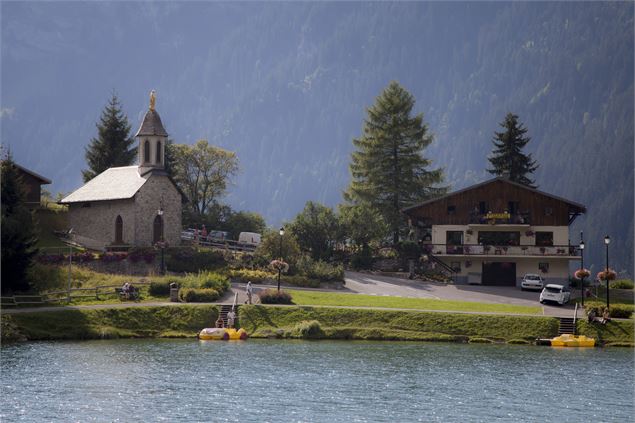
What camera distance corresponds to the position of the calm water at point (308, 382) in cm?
3950

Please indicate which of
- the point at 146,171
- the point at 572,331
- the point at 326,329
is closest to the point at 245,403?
the point at 326,329

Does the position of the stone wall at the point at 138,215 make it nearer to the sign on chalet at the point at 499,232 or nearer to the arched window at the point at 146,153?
the arched window at the point at 146,153

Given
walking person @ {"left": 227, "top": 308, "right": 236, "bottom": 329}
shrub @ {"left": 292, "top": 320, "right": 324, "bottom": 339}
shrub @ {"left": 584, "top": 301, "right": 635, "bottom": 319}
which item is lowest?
shrub @ {"left": 292, "top": 320, "right": 324, "bottom": 339}

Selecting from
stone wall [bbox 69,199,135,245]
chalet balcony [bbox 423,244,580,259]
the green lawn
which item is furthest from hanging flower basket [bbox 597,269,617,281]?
stone wall [bbox 69,199,135,245]

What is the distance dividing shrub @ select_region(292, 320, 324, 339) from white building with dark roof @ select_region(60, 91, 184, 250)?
2533cm

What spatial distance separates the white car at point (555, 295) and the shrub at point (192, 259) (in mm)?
24479

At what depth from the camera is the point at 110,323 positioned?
62.2m

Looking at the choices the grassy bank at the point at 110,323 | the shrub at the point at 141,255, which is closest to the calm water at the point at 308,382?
the grassy bank at the point at 110,323

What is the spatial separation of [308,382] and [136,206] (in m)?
41.6

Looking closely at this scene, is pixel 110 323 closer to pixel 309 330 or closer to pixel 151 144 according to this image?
pixel 309 330

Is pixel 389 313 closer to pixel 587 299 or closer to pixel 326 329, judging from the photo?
Answer: pixel 326 329

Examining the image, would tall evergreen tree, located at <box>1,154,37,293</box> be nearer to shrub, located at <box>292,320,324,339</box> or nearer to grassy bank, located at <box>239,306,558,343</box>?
grassy bank, located at <box>239,306,558,343</box>

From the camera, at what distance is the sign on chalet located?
8619cm

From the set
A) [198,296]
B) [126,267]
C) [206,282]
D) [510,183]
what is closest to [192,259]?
[126,267]
